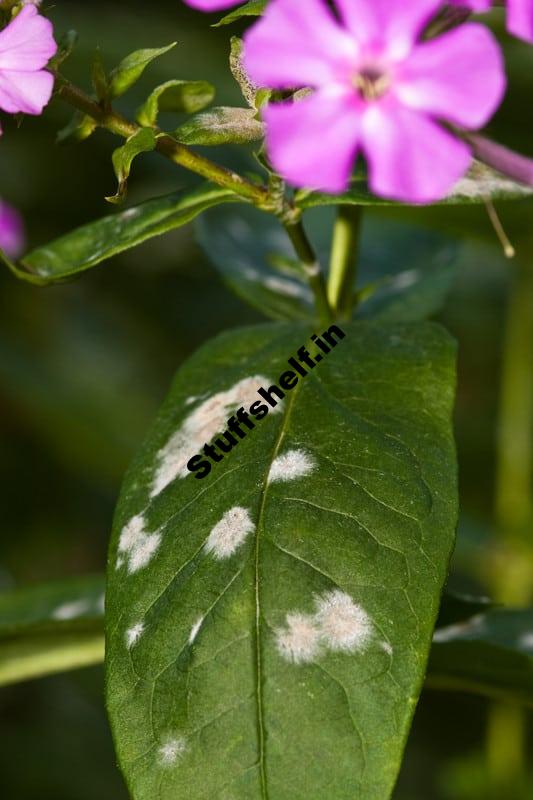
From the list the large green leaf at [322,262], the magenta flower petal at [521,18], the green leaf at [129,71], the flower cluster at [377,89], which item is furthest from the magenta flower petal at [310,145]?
the large green leaf at [322,262]

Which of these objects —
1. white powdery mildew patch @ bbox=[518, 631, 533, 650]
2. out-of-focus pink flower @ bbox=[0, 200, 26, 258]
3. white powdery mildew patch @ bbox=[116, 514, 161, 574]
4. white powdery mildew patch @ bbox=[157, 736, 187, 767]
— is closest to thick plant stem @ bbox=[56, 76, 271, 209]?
white powdery mildew patch @ bbox=[116, 514, 161, 574]

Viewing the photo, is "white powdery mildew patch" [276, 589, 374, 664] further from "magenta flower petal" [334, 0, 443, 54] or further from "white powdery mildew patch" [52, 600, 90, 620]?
"white powdery mildew patch" [52, 600, 90, 620]

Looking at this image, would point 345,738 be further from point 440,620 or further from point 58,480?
point 58,480

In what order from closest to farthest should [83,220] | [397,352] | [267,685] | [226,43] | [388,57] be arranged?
[388,57]
[267,685]
[397,352]
[83,220]
[226,43]

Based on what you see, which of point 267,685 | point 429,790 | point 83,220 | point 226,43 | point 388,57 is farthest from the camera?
point 226,43

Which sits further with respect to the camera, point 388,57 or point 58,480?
point 58,480

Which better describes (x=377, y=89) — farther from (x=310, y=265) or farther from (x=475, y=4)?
(x=310, y=265)

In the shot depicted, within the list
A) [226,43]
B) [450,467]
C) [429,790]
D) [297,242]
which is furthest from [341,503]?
[226,43]
